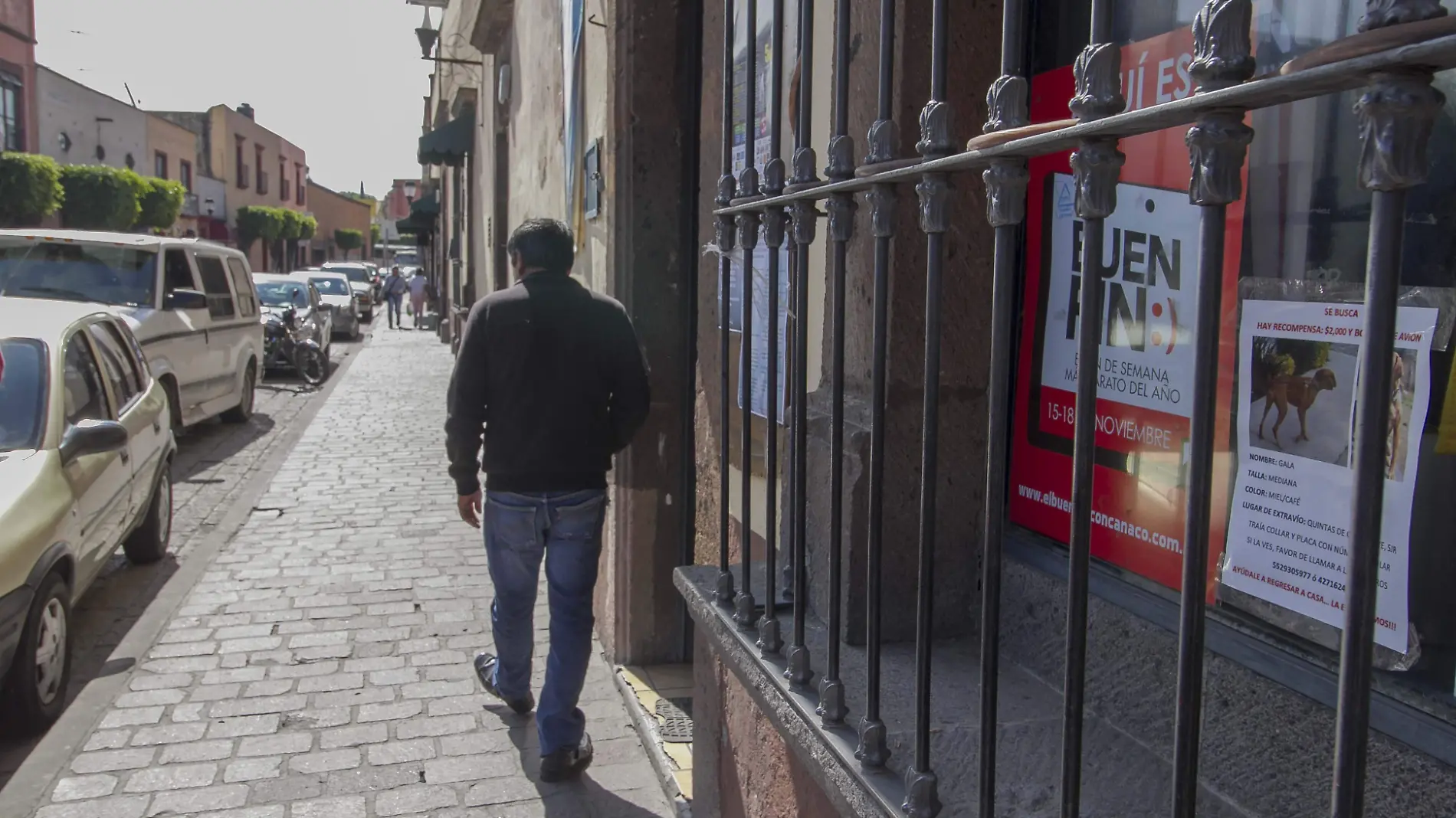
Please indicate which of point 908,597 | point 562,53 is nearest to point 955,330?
point 908,597

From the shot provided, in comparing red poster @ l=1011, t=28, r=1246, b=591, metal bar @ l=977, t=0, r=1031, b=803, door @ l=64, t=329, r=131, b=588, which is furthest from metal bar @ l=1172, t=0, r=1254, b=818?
door @ l=64, t=329, r=131, b=588

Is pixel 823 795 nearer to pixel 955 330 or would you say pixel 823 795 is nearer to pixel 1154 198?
pixel 955 330

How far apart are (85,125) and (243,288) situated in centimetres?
2771

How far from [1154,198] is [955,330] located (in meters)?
0.52

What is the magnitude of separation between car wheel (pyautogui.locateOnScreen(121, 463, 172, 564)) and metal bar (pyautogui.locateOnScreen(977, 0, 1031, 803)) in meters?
6.20

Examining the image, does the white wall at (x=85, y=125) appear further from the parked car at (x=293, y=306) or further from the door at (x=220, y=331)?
the door at (x=220, y=331)

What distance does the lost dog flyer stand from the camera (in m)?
1.44

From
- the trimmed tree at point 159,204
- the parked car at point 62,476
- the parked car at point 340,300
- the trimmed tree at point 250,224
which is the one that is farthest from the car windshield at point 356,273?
the parked car at point 62,476

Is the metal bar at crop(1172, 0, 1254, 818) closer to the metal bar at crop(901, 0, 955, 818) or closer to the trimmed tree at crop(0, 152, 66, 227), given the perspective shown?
the metal bar at crop(901, 0, 955, 818)

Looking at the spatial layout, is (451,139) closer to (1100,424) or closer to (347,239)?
(1100,424)

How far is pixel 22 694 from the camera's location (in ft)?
13.8

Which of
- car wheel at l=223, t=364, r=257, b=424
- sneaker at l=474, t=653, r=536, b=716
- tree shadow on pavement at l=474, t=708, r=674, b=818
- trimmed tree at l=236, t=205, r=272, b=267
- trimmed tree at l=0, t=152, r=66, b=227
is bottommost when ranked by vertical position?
tree shadow on pavement at l=474, t=708, r=674, b=818

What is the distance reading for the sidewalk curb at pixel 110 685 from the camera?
3.84 metres

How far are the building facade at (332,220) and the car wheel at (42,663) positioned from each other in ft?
220
